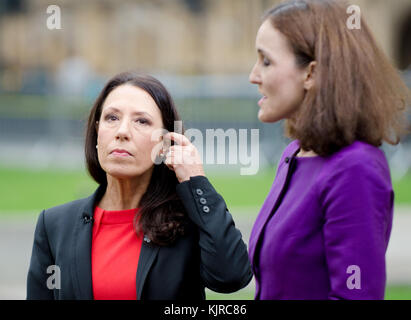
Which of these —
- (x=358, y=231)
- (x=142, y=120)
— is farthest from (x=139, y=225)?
(x=358, y=231)

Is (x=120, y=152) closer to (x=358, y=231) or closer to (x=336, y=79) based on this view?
(x=336, y=79)

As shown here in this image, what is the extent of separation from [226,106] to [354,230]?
1598 cm

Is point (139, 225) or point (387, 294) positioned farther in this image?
point (387, 294)

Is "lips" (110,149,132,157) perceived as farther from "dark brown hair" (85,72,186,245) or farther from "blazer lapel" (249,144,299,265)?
"blazer lapel" (249,144,299,265)

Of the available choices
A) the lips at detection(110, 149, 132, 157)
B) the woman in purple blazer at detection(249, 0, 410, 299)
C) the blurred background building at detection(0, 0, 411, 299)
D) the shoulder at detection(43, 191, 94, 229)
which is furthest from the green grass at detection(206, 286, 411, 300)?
the blurred background building at detection(0, 0, 411, 299)

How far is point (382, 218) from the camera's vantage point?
2545 mm

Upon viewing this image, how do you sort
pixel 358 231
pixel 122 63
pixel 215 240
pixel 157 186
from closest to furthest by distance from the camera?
1. pixel 358 231
2. pixel 215 240
3. pixel 157 186
4. pixel 122 63

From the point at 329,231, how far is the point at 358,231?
0.10m

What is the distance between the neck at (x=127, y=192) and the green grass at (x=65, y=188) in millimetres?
9510

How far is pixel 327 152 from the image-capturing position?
8.80 feet

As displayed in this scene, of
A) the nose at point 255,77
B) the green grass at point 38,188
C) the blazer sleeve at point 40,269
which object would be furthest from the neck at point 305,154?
the green grass at point 38,188
